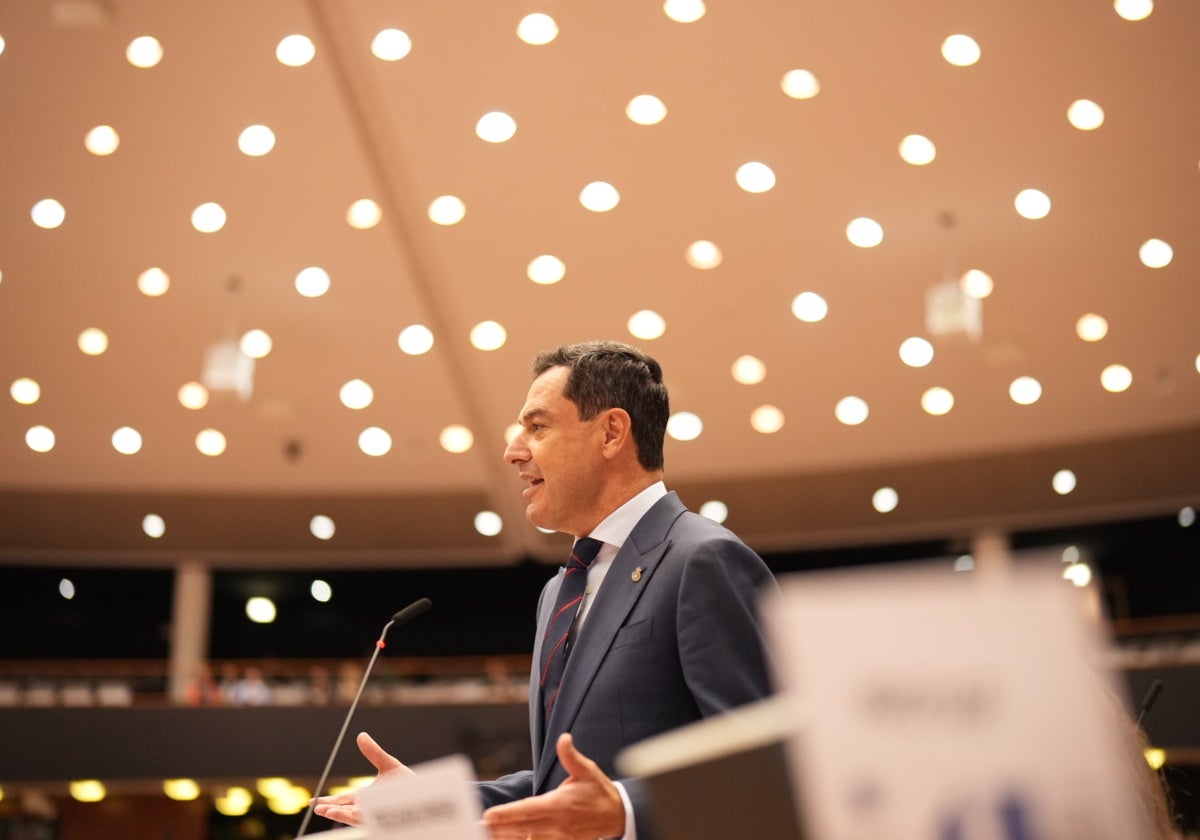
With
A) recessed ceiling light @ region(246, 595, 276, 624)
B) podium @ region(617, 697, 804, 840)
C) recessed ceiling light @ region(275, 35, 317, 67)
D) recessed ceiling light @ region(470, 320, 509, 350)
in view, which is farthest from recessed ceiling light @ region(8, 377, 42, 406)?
podium @ region(617, 697, 804, 840)

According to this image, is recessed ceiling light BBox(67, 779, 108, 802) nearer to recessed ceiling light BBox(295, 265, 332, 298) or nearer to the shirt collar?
recessed ceiling light BBox(295, 265, 332, 298)

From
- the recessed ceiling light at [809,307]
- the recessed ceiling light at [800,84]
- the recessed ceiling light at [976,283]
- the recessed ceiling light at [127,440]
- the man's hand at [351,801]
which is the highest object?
the recessed ceiling light at [800,84]

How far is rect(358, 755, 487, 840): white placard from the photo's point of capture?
Result: 1239 mm

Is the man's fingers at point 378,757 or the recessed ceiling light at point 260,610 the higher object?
the recessed ceiling light at point 260,610

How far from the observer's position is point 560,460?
2.63 meters

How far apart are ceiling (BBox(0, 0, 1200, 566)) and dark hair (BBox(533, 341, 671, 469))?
243 inches

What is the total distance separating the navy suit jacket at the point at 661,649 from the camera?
206 cm

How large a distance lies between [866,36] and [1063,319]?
3.57m

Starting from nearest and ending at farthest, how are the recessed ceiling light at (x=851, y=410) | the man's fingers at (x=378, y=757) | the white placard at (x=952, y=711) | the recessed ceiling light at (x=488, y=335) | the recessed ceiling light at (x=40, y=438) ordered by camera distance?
the white placard at (x=952, y=711)
the man's fingers at (x=378, y=757)
the recessed ceiling light at (x=488, y=335)
the recessed ceiling light at (x=851, y=410)
the recessed ceiling light at (x=40, y=438)

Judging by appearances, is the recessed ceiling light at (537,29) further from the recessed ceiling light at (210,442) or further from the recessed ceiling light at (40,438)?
the recessed ceiling light at (40,438)

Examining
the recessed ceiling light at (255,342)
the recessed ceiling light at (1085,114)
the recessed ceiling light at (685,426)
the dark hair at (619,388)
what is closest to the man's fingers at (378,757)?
the dark hair at (619,388)

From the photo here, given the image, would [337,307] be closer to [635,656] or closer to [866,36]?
[866,36]

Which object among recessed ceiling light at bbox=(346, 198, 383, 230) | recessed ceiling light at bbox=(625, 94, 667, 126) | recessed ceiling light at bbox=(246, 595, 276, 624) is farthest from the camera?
recessed ceiling light at bbox=(246, 595, 276, 624)

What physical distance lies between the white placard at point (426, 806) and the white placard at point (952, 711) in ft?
1.62
